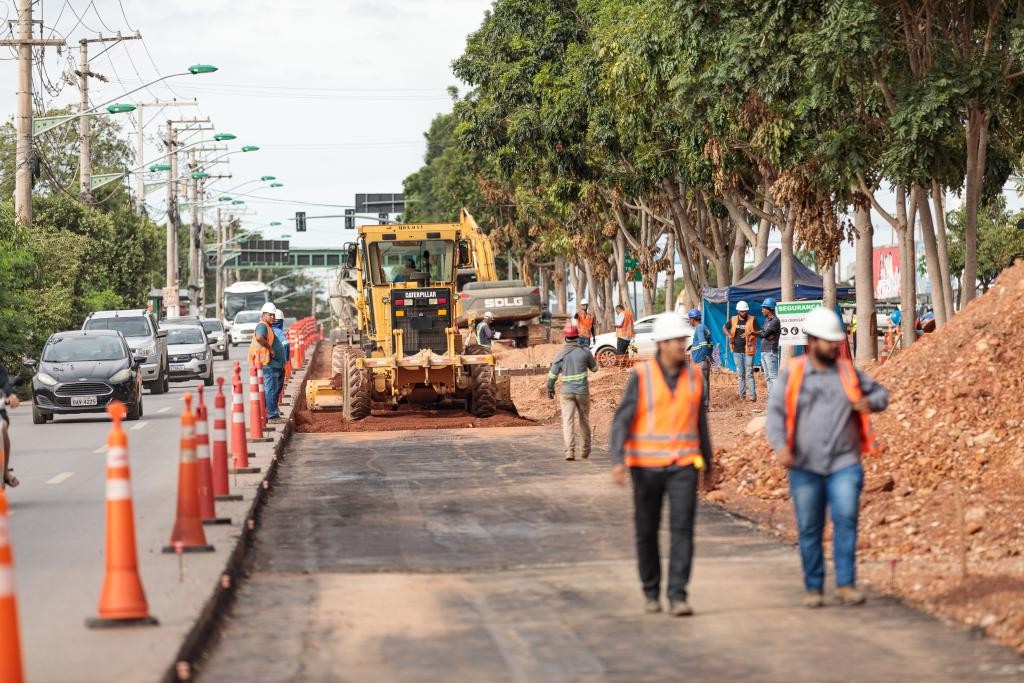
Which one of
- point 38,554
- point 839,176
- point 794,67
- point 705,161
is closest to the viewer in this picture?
point 38,554

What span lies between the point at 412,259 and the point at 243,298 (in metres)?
71.7

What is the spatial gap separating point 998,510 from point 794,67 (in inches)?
480

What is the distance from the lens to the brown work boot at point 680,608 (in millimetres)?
9367

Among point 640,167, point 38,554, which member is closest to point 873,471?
point 38,554

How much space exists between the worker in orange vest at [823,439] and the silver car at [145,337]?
97.2 feet

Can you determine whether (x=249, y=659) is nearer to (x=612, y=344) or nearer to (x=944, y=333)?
(x=944, y=333)

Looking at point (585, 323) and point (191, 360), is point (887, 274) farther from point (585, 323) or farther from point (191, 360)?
point (191, 360)

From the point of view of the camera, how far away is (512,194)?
68062 millimetres

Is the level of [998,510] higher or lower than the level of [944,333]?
lower

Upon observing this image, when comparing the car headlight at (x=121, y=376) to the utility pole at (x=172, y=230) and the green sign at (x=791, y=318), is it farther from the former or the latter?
the utility pole at (x=172, y=230)

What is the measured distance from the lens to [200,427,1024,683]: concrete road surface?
26.8ft

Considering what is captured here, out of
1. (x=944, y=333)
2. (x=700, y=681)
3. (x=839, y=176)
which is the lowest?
(x=700, y=681)

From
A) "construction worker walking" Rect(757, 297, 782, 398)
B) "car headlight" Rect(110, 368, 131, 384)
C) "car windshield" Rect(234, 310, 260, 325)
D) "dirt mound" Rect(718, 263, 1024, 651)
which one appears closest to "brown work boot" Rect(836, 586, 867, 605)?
"dirt mound" Rect(718, 263, 1024, 651)

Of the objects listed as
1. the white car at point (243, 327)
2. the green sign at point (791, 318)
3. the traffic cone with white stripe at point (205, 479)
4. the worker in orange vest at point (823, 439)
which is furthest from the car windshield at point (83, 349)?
the white car at point (243, 327)
